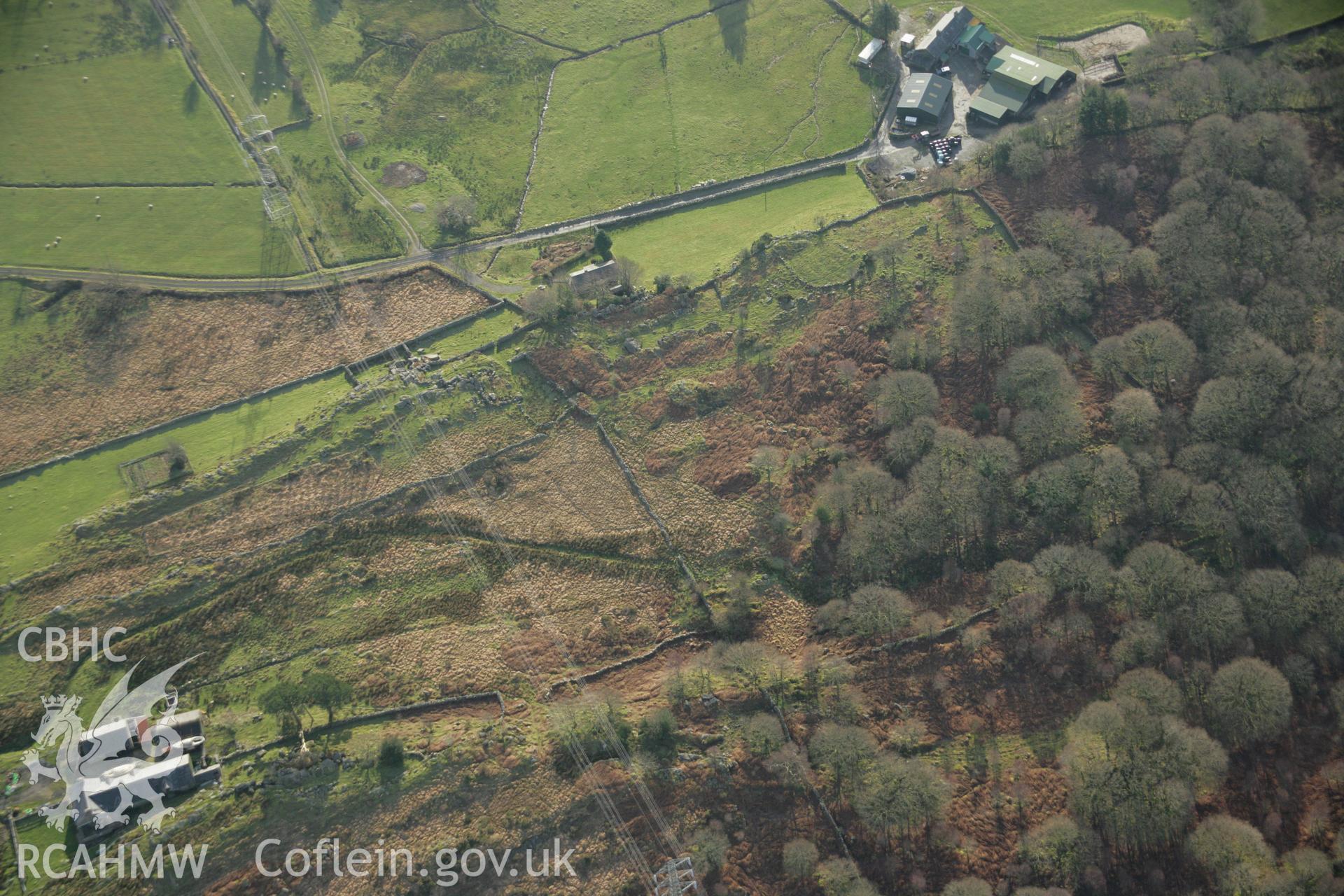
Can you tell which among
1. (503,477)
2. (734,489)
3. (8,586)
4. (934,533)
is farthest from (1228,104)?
(8,586)

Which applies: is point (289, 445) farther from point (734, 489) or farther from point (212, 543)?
point (734, 489)

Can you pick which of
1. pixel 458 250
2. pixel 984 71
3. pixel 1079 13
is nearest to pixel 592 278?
pixel 458 250

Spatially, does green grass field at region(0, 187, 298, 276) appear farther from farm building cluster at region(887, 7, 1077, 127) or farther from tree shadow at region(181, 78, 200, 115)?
farm building cluster at region(887, 7, 1077, 127)

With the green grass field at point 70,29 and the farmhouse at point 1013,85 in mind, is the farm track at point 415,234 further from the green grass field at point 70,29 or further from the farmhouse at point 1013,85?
the farmhouse at point 1013,85

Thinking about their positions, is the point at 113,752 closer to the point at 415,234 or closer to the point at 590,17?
the point at 415,234

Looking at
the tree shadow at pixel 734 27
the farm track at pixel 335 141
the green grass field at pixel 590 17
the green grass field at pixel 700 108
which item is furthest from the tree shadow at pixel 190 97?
the tree shadow at pixel 734 27

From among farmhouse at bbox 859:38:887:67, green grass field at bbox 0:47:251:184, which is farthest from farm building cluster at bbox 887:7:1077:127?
green grass field at bbox 0:47:251:184

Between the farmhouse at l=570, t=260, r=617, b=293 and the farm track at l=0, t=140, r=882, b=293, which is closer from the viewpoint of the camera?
the farmhouse at l=570, t=260, r=617, b=293
